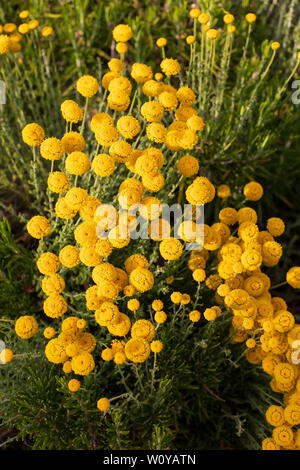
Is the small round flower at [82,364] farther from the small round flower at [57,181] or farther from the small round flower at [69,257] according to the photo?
the small round flower at [57,181]

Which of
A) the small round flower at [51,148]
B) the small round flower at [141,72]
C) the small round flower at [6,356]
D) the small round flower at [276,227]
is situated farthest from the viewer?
the small round flower at [276,227]

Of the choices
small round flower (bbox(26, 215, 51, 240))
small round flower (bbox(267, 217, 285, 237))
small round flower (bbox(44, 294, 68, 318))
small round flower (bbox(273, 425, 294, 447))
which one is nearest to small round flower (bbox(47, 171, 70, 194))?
small round flower (bbox(26, 215, 51, 240))

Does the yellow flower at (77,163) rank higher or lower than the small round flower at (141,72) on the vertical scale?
lower

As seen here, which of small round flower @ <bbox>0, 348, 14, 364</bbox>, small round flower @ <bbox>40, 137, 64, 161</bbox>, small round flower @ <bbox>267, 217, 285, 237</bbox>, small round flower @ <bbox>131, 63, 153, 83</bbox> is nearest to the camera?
small round flower @ <bbox>0, 348, 14, 364</bbox>

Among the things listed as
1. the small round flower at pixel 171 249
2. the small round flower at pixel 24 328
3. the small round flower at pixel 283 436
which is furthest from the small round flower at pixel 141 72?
the small round flower at pixel 283 436

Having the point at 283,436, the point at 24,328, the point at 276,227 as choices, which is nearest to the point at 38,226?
the point at 24,328

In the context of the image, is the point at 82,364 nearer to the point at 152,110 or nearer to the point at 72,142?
the point at 72,142

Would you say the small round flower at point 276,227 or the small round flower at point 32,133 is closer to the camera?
the small round flower at point 32,133

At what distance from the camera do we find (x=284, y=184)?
2746mm

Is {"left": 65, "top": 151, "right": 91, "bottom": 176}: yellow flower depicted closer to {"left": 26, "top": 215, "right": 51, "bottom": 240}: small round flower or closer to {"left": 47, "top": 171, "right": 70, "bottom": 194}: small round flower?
{"left": 47, "top": 171, "right": 70, "bottom": 194}: small round flower
